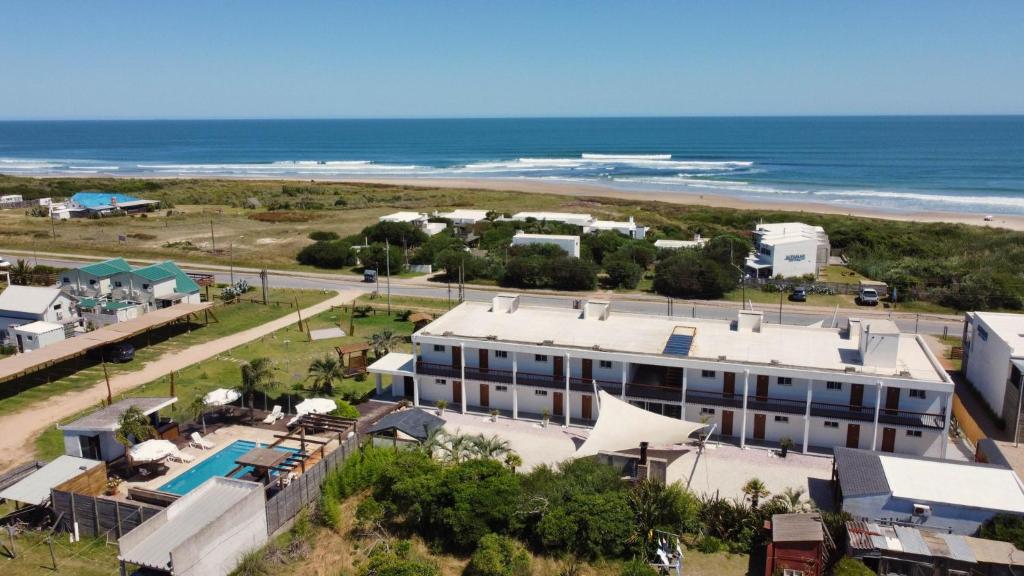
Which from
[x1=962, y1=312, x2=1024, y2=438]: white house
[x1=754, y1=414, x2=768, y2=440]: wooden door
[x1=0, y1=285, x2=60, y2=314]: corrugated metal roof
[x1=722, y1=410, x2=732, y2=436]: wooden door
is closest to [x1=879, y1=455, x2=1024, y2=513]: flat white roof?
[x1=754, y1=414, x2=768, y2=440]: wooden door

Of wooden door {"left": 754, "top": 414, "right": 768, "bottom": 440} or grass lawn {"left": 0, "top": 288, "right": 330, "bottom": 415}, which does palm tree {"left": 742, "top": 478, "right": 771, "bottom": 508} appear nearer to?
wooden door {"left": 754, "top": 414, "right": 768, "bottom": 440}

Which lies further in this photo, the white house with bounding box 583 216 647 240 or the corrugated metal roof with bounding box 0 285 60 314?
the white house with bounding box 583 216 647 240

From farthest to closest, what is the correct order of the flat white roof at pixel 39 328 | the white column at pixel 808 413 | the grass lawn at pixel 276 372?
the flat white roof at pixel 39 328
the grass lawn at pixel 276 372
the white column at pixel 808 413

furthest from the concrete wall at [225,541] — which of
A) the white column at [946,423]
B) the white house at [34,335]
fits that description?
the white house at [34,335]

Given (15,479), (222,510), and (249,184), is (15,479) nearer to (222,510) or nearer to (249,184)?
(222,510)

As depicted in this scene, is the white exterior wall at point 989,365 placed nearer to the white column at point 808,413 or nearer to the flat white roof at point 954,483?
the white column at point 808,413

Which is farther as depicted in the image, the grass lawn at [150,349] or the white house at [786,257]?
the white house at [786,257]

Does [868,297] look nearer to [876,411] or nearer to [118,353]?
[876,411]
